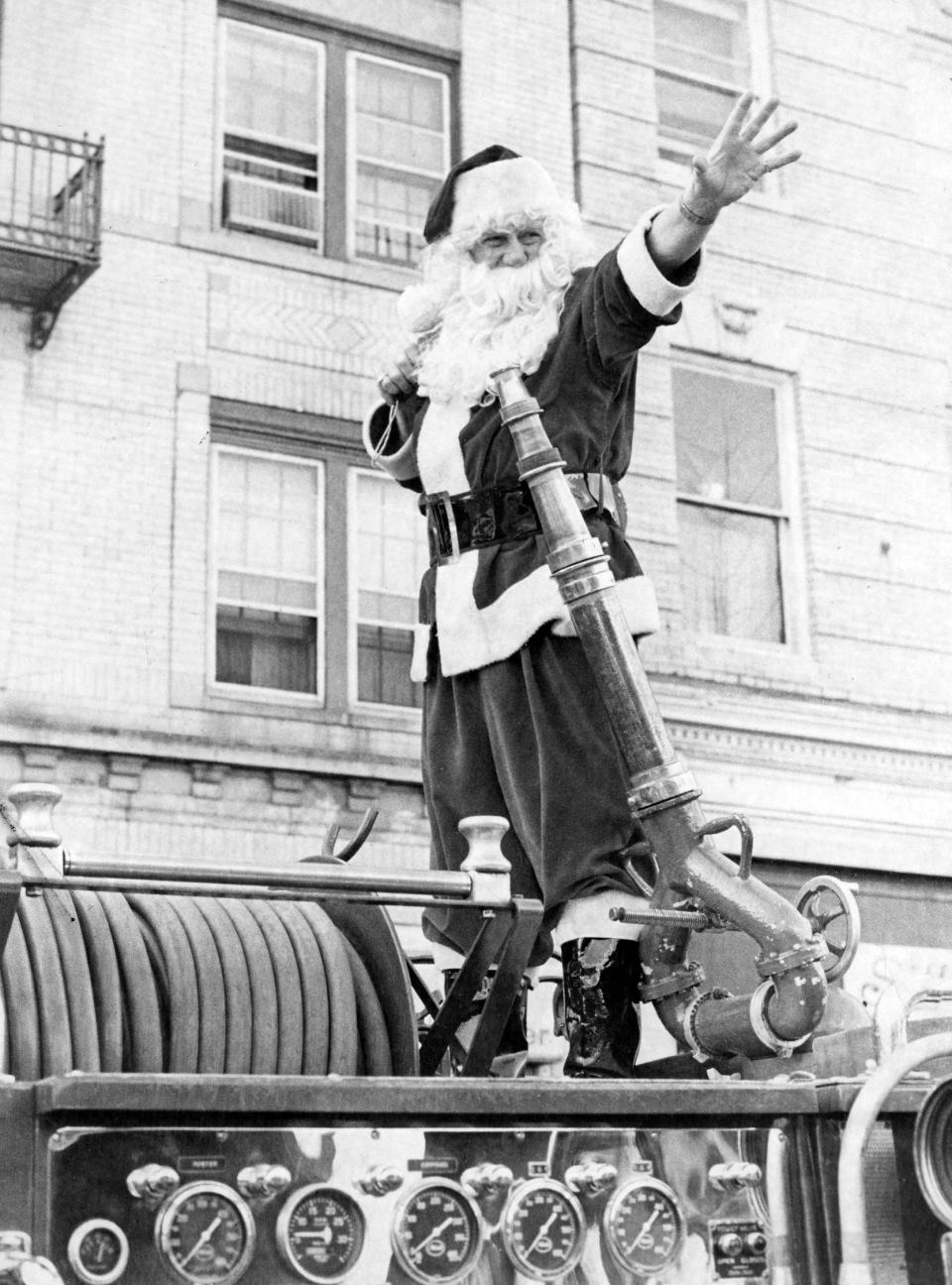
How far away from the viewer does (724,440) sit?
11.0m

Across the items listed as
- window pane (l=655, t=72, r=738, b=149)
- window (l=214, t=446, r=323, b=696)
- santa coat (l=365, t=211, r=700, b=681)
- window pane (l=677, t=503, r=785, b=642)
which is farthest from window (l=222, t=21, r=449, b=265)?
santa coat (l=365, t=211, r=700, b=681)

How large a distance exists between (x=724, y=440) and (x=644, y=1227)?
8875 millimetres

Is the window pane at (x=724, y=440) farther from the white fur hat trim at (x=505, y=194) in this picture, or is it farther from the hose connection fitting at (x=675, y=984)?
the hose connection fitting at (x=675, y=984)

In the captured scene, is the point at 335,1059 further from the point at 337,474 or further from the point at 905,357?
the point at 905,357

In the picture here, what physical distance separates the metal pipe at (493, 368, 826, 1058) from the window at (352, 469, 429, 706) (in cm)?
605

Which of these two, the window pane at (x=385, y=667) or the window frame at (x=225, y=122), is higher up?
the window frame at (x=225, y=122)

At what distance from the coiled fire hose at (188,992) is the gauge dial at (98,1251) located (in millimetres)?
366

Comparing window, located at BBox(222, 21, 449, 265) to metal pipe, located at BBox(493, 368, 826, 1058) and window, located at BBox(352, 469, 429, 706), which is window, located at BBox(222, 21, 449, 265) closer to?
window, located at BBox(352, 469, 429, 706)

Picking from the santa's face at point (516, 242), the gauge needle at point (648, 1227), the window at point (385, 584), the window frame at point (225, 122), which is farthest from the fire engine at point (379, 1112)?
the window frame at point (225, 122)

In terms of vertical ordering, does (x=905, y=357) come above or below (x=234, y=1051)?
above

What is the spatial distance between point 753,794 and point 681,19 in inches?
201

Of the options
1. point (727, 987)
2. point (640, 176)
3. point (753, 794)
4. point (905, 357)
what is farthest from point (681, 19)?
point (727, 987)

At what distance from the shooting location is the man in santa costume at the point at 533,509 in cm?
346

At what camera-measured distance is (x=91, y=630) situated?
882cm
